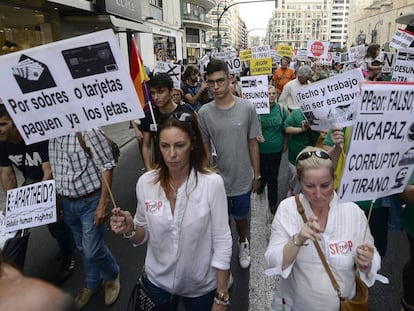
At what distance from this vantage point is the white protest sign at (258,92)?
504cm

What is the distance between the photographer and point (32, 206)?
109 inches

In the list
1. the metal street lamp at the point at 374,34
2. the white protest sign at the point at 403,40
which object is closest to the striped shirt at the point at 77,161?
the white protest sign at the point at 403,40

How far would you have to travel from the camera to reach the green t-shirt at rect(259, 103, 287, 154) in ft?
16.0

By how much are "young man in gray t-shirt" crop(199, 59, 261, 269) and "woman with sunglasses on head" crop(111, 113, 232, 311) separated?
4.40 ft

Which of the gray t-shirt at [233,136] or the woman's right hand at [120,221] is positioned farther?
the gray t-shirt at [233,136]

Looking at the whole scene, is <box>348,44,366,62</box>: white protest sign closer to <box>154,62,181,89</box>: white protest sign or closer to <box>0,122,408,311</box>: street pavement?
<box>154,62,181,89</box>: white protest sign

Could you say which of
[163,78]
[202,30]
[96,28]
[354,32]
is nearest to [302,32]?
[354,32]

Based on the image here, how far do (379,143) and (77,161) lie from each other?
2.22 meters

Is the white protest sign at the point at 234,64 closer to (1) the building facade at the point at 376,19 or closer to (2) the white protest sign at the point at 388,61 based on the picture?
(2) the white protest sign at the point at 388,61

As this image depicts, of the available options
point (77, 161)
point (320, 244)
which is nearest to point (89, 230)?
point (77, 161)

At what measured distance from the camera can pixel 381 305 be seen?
3115 mm

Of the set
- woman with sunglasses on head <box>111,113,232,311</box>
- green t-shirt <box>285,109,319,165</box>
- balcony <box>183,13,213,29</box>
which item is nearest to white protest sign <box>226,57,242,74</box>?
green t-shirt <box>285,109,319,165</box>

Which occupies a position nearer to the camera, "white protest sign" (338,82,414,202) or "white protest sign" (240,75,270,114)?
"white protest sign" (338,82,414,202)

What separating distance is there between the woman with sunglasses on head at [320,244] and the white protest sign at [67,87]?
115 centimetres
